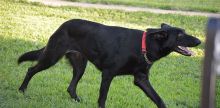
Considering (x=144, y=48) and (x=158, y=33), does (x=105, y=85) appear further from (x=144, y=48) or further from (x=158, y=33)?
(x=158, y=33)

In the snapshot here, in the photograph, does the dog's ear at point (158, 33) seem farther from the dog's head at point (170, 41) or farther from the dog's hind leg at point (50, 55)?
the dog's hind leg at point (50, 55)

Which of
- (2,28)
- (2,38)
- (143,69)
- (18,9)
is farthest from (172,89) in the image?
(18,9)

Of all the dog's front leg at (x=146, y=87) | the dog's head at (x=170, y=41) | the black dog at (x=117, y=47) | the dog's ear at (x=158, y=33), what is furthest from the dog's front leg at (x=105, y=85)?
the dog's ear at (x=158, y=33)

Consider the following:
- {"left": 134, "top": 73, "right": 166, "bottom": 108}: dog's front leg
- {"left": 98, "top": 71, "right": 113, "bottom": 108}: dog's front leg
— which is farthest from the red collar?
{"left": 98, "top": 71, "right": 113, "bottom": 108}: dog's front leg

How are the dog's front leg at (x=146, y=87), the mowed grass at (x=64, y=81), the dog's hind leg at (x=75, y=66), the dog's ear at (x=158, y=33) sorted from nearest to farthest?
the dog's ear at (x=158, y=33)
the dog's front leg at (x=146, y=87)
the mowed grass at (x=64, y=81)
the dog's hind leg at (x=75, y=66)

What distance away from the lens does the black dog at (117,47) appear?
6277mm

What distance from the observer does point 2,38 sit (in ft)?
36.2

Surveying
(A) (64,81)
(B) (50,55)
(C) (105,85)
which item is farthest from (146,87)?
(A) (64,81)

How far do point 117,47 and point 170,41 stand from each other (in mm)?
691

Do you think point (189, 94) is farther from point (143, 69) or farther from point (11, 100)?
point (11, 100)

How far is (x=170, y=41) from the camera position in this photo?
6.25 meters

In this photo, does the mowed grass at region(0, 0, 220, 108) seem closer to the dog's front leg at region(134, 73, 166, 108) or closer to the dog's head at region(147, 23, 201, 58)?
the dog's front leg at region(134, 73, 166, 108)

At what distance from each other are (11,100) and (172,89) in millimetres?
2728

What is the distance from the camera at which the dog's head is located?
6246 mm
